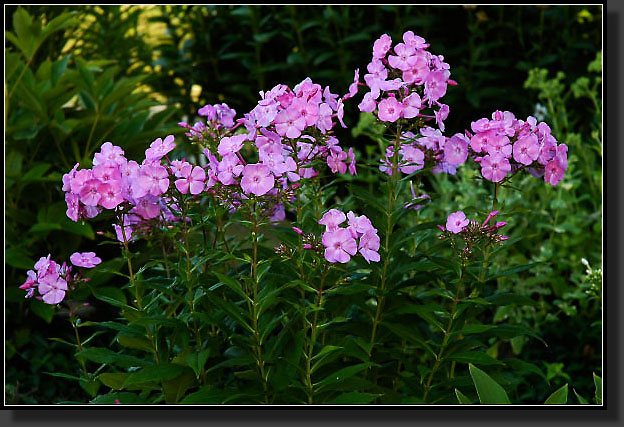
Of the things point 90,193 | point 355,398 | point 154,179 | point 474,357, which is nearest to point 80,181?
point 90,193

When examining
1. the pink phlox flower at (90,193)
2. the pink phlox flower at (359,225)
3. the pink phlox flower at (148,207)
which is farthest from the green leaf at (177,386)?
the pink phlox flower at (359,225)

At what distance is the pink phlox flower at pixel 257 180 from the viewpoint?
67.7 inches

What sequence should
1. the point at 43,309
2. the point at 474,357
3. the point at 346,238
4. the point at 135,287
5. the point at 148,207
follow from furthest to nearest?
the point at 43,309
the point at 474,357
the point at 135,287
the point at 148,207
the point at 346,238

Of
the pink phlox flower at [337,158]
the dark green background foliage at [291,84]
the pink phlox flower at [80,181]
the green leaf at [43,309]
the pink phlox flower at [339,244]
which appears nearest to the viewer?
the pink phlox flower at [339,244]

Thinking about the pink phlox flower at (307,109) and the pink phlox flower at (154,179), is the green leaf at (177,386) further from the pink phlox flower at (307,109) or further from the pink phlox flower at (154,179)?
the pink phlox flower at (307,109)

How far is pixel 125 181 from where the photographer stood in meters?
1.81

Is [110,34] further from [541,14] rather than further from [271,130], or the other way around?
[271,130]

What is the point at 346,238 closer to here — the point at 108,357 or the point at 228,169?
the point at 228,169

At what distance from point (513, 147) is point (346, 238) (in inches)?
22.2

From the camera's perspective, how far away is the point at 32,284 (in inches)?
81.1

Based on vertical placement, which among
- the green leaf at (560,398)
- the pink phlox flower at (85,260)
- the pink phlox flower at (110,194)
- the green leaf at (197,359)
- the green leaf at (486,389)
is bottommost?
the green leaf at (560,398)

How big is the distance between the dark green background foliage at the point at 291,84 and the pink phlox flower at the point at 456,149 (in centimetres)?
21

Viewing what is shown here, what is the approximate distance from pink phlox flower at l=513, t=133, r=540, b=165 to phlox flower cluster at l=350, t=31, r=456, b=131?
20cm

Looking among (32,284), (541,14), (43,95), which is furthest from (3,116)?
(541,14)
